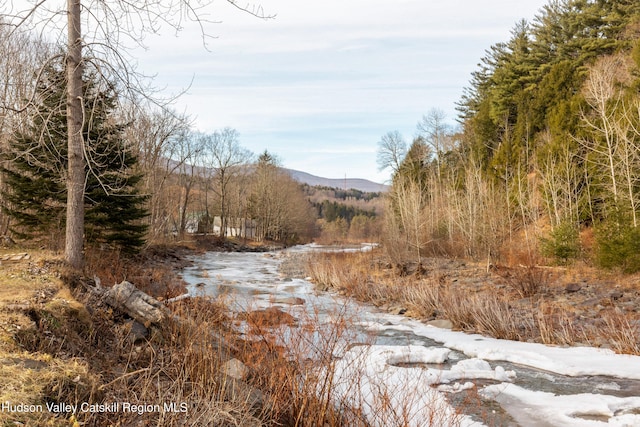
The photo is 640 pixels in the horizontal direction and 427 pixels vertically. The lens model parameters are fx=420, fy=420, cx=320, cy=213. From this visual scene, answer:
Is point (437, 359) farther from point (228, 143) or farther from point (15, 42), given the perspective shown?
point (228, 143)

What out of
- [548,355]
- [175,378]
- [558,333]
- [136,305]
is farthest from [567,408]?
[136,305]

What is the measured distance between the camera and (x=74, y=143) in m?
8.34

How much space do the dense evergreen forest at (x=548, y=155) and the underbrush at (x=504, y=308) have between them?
3309 millimetres

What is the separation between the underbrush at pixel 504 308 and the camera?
7.97 meters

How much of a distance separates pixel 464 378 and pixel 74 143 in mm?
8254

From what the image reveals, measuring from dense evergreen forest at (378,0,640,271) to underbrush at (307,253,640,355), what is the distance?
331cm

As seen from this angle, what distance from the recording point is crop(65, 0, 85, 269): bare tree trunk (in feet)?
25.1

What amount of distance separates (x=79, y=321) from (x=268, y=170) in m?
45.2

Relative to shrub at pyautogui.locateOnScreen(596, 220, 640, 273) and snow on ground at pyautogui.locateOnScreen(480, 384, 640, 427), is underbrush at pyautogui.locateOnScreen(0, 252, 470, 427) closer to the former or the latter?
snow on ground at pyautogui.locateOnScreen(480, 384, 640, 427)

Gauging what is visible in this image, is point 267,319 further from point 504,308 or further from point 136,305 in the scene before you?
point 504,308

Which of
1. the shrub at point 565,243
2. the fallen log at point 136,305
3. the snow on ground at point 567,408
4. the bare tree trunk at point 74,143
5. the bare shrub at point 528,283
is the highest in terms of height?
the bare tree trunk at point 74,143

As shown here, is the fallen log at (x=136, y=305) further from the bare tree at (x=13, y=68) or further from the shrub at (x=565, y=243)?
the shrub at (x=565, y=243)

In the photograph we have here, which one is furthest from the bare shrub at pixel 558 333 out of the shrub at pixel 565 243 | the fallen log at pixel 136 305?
the shrub at pixel 565 243

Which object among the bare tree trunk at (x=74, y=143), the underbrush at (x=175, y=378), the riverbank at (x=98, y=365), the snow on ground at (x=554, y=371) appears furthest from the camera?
the bare tree trunk at (x=74, y=143)
